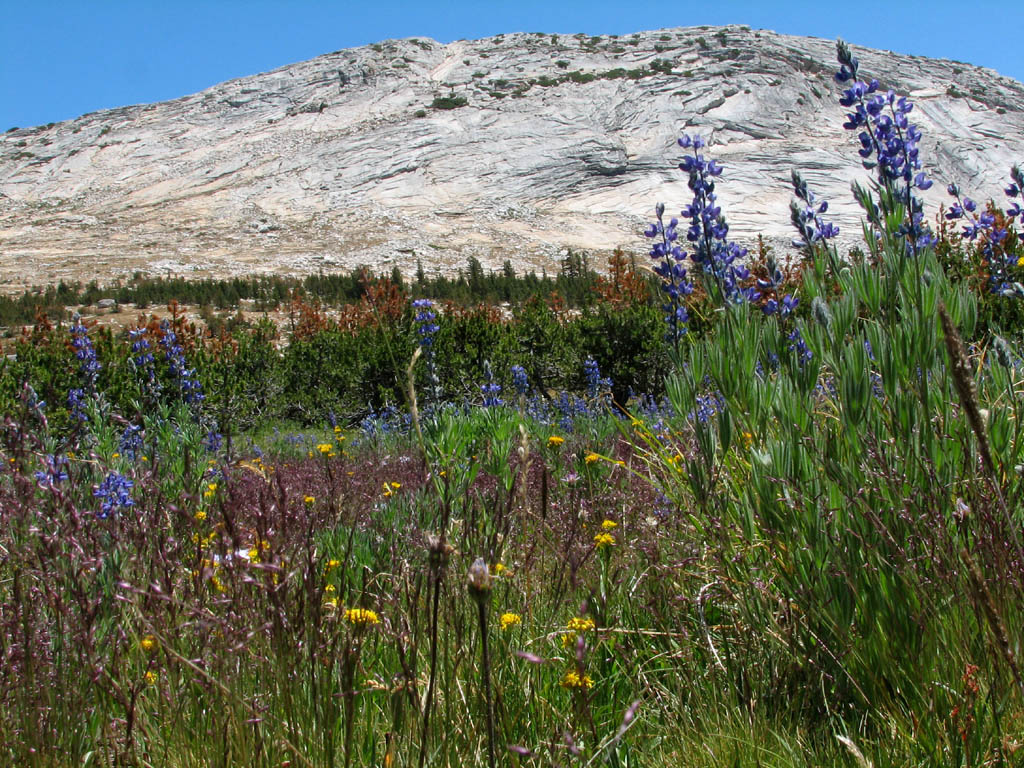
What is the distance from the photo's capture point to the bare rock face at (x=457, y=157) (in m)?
31.2

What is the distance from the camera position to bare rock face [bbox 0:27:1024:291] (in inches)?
1230

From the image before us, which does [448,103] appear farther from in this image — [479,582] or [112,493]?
[479,582]

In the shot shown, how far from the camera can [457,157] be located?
40.8m

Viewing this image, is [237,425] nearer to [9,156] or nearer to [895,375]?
[895,375]

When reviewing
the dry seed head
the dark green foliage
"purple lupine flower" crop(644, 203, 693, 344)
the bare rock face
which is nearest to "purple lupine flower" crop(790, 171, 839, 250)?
"purple lupine flower" crop(644, 203, 693, 344)

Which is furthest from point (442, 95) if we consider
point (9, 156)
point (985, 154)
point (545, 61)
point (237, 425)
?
point (237, 425)

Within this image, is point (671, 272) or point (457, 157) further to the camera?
point (457, 157)

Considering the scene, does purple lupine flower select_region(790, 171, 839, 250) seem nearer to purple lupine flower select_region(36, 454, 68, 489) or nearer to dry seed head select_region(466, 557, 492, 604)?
dry seed head select_region(466, 557, 492, 604)

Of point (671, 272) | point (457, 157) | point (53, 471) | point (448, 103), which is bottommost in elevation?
point (53, 471)

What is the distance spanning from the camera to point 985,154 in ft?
126

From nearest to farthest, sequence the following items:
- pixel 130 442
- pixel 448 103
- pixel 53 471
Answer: pixel 53 471 < pixel 130 442 < pixel 448 103

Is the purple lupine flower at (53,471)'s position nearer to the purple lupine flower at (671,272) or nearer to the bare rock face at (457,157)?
the purple lupine flower at (671,272)

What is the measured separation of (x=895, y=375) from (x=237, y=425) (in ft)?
25.6

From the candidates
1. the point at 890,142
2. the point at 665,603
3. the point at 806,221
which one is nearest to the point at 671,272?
the point at 806,221
